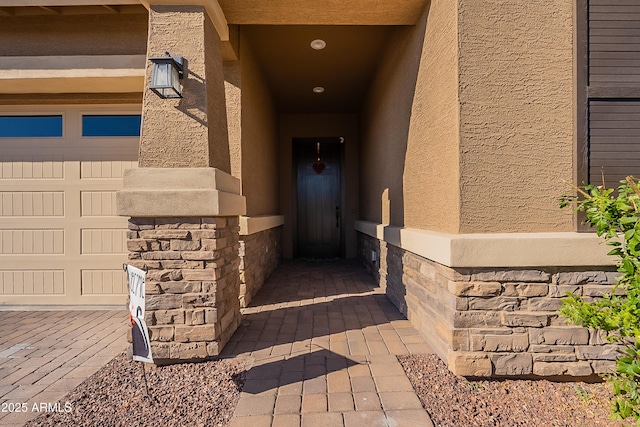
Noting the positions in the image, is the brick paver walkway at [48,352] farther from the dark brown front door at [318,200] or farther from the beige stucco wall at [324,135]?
the dark brown front door at [318,200]

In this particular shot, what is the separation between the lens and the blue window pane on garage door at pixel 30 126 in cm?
385

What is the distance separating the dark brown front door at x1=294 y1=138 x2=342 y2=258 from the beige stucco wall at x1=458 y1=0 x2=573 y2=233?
4.86 meters

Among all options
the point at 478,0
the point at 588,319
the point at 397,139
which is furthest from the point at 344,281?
the point at 478,0

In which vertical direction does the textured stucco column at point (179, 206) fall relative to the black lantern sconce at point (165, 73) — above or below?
below

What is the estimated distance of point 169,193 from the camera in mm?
2412

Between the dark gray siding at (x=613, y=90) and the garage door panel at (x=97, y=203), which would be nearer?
the dark gray siding at (x=613, y=90)

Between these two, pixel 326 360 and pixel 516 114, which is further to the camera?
pixel 326 360

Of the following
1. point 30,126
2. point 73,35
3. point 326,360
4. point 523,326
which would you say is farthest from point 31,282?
point 523,326

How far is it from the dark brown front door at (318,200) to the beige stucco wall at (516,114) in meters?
4.86

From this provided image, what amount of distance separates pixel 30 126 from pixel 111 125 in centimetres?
99

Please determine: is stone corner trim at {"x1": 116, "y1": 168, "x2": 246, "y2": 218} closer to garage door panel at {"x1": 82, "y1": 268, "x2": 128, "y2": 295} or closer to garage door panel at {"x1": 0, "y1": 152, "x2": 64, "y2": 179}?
garage door panel at {"x1": 82, "y1": 268, "x2": 128, "y2": 295}

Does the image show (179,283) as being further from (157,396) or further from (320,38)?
(320,38)

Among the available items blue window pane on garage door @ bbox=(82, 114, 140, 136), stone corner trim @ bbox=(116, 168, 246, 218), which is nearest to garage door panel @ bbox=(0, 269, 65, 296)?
blue window pane on garage door @ bbox=(82, 114, 140, 136)

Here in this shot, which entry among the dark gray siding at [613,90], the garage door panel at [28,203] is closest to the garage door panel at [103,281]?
the garage door panel at [28,203]
